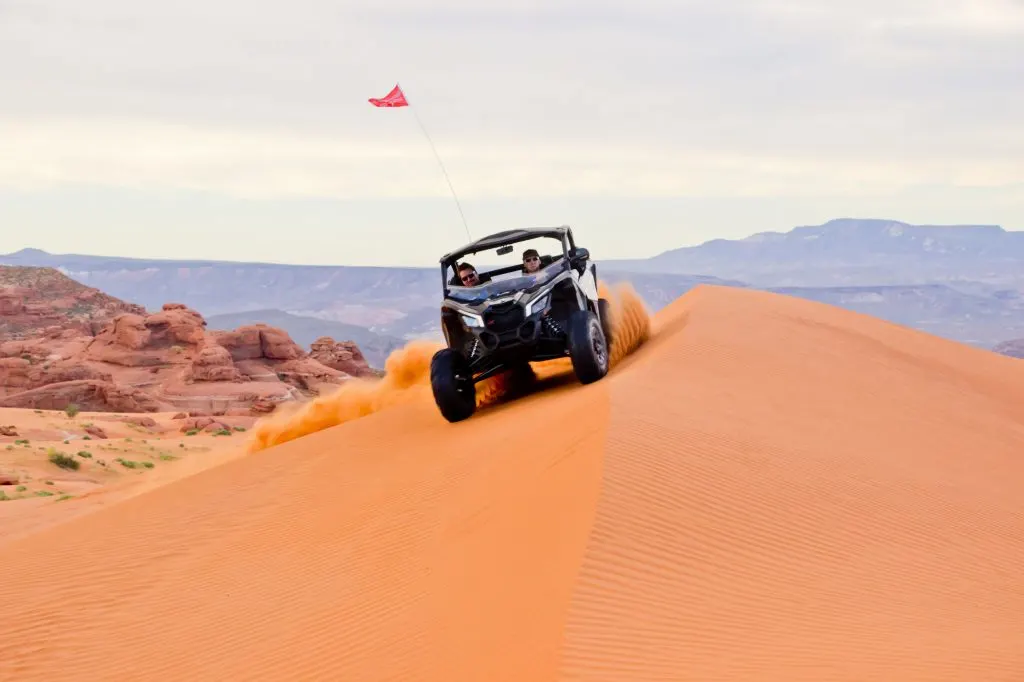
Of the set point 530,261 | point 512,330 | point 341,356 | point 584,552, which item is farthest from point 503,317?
point 341,356

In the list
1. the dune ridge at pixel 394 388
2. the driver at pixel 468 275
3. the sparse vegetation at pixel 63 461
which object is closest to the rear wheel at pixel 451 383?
the driver at pixel 468 275

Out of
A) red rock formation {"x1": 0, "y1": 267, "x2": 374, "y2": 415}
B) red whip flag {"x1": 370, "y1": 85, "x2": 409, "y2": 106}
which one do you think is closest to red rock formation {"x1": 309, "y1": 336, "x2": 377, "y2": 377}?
red rock formation {"x1": 0, "y1": 267, "x2": 374, "y2": 415}

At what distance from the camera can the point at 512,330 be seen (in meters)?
14.1

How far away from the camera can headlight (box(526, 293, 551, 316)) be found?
45.9 ft

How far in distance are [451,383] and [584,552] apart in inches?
257

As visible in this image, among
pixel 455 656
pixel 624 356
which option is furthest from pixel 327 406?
pixel 455 656

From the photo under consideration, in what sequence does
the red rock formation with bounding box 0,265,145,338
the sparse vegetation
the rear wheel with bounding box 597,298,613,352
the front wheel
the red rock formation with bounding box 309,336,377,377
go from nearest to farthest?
the front wheel, the rear wheel with bounding box 597,298,613,352, the sparse vegetation, the red rock formation with bounding box 309,336,377,377, the red rock formation with bounding box 0,265,145,338

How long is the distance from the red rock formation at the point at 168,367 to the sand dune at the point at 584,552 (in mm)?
41229

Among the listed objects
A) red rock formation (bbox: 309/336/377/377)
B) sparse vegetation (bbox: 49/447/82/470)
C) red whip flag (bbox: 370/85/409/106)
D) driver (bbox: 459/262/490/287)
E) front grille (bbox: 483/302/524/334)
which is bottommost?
red rock formation (bbox: 309/336/377/377)

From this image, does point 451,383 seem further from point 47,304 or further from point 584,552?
point 47,304

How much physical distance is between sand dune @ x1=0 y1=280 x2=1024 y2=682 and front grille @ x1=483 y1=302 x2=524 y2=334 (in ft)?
3.47

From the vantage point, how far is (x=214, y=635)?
29.7 ft

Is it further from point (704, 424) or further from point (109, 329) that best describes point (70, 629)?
point (109, 329)

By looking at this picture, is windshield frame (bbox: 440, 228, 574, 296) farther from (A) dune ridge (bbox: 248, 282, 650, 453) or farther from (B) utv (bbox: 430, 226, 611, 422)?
(A) dune ridge (bbox: 248, 282, 650, 453)
